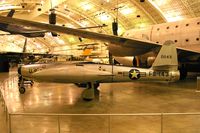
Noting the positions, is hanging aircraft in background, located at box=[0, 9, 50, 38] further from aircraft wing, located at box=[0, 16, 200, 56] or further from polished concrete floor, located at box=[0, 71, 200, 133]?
polished concrete floor, located at box=[0, 71, 200, 133]

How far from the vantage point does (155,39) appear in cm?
1938

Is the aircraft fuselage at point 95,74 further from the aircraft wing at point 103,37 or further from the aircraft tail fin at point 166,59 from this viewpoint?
the aircraft wing at point 103,37

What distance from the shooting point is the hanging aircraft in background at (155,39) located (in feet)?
49.7

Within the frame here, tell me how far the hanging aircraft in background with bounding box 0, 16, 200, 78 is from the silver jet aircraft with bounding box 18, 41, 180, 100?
339 cm

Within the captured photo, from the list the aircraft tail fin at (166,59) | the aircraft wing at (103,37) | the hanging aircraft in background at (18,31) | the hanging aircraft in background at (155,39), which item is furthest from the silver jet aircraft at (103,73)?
the hanging aircraft in background at (18,31)

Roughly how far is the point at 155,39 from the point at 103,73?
31.2 ft

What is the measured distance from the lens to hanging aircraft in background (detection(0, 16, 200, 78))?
15155mm

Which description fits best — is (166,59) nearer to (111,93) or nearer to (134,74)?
(134,74)

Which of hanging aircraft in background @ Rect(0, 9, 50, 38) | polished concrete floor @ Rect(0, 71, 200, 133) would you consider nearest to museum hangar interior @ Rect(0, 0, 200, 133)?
polished concrete floor @ Rect(0, 71, 200, 133)

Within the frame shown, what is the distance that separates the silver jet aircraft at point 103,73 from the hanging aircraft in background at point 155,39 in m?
3.39

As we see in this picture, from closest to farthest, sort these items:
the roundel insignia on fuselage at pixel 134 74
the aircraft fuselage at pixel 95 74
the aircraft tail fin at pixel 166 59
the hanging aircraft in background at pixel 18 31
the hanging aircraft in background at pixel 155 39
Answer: the aircraft fuselage at pixel 95 74, the roundel insignia on fuselage at pixel 134 74, the aircraft tail fin at pixel 166 59, the hanging aircraft in background at pixel 155 39, the hanging aircraft in background at pixel 18 31

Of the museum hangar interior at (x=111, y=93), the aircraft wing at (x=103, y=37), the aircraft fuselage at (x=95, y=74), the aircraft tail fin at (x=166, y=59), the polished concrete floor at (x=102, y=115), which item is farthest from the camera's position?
the aircraft wing at (x=103, y=37)

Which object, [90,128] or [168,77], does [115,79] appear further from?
[90,128]

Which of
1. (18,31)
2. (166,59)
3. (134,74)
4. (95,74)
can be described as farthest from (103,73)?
(18,31)
